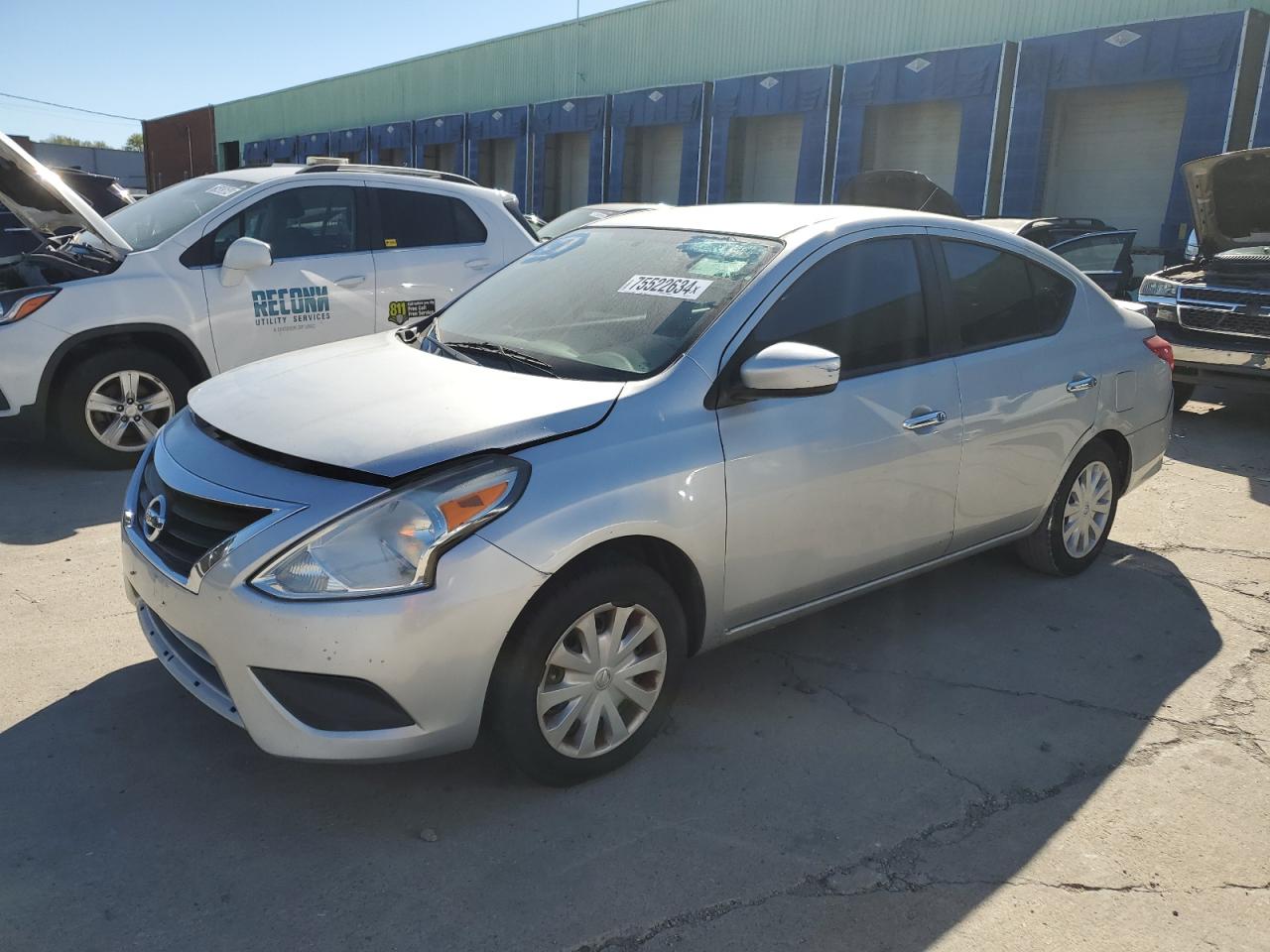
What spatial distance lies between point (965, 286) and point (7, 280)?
5347 mm

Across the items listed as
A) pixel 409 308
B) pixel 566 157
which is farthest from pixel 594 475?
pixel 566 157

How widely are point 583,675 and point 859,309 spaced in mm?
1677

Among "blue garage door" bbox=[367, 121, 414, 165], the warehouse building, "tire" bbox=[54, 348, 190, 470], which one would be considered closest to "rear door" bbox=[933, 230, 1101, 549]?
"tire" bbox=[54, 348, 190, 470]

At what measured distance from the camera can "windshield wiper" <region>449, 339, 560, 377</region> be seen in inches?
131

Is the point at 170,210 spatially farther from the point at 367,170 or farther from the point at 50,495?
the point at 50,495

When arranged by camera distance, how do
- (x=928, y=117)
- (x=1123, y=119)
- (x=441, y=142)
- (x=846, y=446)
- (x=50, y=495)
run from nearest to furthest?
(x=846, y=446) → (x=50, y=495) → (x=1123, y=119) → (x=928, y=117) → (x=441, y=142)

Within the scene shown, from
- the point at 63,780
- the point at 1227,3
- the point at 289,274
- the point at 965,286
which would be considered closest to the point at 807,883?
the point at 63,780

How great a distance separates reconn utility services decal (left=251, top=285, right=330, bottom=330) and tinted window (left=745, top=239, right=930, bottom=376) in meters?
4.11

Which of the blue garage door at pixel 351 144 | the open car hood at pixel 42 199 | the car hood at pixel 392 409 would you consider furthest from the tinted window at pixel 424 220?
the blue garage door at pixel 351 144

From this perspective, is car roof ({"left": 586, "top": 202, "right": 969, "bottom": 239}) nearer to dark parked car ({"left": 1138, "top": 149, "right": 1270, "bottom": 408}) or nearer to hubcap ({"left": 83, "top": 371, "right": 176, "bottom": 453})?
hubcap ({"left": 83, "top": 371, "right": 176, "bottom": 453})

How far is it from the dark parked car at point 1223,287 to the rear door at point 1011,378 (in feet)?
14.2

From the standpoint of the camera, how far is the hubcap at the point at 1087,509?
4.74m

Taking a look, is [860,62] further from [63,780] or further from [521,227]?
[63,780]

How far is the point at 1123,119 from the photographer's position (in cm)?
1986
